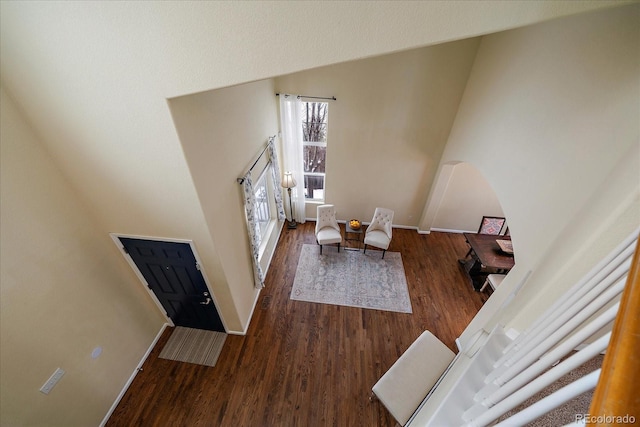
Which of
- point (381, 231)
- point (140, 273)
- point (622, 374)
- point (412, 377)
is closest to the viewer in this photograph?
point (622, 374)

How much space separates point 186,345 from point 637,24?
5573mm

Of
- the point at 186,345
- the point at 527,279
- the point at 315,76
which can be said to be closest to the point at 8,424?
the point at 186,345

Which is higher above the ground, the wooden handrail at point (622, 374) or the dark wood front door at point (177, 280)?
the wooden handrail at point (622, 374)

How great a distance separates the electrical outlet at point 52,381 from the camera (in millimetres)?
2357

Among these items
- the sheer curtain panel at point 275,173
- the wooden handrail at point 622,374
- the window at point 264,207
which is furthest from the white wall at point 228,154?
the wooden handrail at point 622,374

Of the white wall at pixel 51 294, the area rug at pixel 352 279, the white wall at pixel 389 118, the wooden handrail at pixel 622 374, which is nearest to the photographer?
the wooden handrail at pixel 622 374

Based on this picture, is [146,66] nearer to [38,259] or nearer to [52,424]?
[38,259]

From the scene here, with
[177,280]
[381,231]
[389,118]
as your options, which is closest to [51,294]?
[177,280]

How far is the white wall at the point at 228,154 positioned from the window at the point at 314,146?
1.03 meters

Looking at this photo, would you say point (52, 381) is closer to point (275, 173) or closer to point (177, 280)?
point (177, 280)

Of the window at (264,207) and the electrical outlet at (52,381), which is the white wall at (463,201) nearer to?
the window at (264,207)

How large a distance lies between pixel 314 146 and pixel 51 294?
4539mm

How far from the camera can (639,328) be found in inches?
18.2

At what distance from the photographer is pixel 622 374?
17.3 inches
